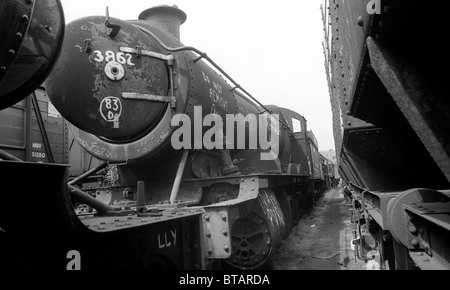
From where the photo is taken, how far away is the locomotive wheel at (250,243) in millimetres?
3889

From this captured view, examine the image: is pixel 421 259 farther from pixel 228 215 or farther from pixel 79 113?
pixel 79 113

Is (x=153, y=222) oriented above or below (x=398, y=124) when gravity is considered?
below

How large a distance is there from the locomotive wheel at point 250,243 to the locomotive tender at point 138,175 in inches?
0.5

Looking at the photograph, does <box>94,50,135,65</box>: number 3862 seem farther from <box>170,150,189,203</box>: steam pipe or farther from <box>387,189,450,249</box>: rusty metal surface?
<box>387,189,450,249</box>: rusty metal surface

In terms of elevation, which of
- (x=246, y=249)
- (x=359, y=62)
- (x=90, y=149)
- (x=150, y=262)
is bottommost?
(x=246, y=249)

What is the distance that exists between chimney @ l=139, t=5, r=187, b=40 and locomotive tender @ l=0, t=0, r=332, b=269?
1 centimetres

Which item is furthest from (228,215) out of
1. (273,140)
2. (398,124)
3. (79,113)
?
(273,140)

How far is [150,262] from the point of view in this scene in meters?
1.93

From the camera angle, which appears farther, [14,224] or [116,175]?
[116,175]

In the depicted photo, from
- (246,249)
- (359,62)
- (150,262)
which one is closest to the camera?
(359,62)

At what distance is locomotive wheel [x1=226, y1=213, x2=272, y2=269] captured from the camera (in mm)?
3889

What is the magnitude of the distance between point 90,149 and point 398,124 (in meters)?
3.03

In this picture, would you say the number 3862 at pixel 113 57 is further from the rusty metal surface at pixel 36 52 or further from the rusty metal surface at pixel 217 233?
the rusty metal surface at pixel 217 233

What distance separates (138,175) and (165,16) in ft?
7.55
